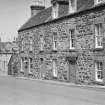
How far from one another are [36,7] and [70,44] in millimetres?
17854

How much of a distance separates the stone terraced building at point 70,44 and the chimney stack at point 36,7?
6.56m

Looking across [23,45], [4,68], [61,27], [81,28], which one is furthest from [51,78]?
[4,68]

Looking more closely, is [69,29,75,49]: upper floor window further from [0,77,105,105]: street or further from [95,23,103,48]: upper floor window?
[0,77,105,105]: street

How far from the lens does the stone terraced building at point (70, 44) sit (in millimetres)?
21250

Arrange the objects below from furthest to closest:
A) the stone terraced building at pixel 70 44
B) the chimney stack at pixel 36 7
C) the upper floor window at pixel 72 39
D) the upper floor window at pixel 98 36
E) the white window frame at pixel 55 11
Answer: the chimney stack at pixel 36 7
the white window frame at pixel 55 11
the upper floor window at pixel 72 39
the stone terraced building at pixel 70 44
the upper floor window at pixel 98 36

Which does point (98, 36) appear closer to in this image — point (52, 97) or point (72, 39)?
point (72, 39)

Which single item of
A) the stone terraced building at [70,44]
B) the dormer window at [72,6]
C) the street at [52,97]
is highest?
the dormer window at [72,6]

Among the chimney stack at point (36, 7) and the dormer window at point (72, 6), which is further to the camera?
the chimney stack at point (36, 7)

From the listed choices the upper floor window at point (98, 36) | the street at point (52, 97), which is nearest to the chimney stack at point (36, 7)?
the upper floor window at point (98, 36)

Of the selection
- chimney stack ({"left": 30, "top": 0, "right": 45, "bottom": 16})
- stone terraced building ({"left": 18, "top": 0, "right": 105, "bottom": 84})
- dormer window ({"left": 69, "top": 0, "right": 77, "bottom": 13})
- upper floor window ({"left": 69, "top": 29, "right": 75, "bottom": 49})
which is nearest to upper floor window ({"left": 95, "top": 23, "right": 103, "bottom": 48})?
stone terraced building ({"left": 18, "top": 0, "right": 105, "bottom": 84})

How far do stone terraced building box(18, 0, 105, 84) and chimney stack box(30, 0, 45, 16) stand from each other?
6.56 metres

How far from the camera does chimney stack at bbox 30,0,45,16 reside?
41.3 m

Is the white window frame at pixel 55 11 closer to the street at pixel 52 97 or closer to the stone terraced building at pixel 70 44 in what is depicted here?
the stone terraced building at pixel 70 44

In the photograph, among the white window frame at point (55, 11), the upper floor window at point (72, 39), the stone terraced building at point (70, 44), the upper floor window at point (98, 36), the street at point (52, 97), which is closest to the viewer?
the street at point (52, 97)
